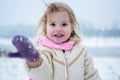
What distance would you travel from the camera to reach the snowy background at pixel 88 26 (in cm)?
252

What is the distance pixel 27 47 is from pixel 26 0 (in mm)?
1373

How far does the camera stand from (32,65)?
149cm

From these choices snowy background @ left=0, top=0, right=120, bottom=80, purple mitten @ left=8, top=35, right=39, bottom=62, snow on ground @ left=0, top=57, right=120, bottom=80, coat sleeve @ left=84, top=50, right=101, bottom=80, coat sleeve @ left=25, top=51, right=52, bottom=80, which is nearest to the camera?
purple mitten @ left=8, top=35, right=39, bottom=62

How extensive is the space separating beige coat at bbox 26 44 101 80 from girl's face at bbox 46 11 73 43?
0.06m

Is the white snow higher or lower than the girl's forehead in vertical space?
lower

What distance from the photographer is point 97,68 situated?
2.46m

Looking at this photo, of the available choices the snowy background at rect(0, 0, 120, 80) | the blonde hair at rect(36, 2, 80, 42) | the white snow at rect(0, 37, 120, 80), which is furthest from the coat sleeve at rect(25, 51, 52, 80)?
the snowy background at rect(0, 0, 120, 80)

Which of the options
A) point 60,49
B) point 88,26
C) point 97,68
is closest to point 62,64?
point 60,49

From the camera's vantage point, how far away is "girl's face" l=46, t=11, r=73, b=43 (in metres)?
1.67

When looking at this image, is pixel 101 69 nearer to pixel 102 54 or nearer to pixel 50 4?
pixel 102 54

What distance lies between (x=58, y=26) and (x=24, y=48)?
1.13ft

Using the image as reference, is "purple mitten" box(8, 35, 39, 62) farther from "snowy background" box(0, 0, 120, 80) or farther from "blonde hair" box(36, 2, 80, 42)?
"snowy background" box(0, 0, 120, 80)

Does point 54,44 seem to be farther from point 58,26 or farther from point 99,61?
point 99,61

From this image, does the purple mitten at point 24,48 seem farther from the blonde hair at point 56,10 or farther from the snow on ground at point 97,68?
the snow on ground at point 97,68
